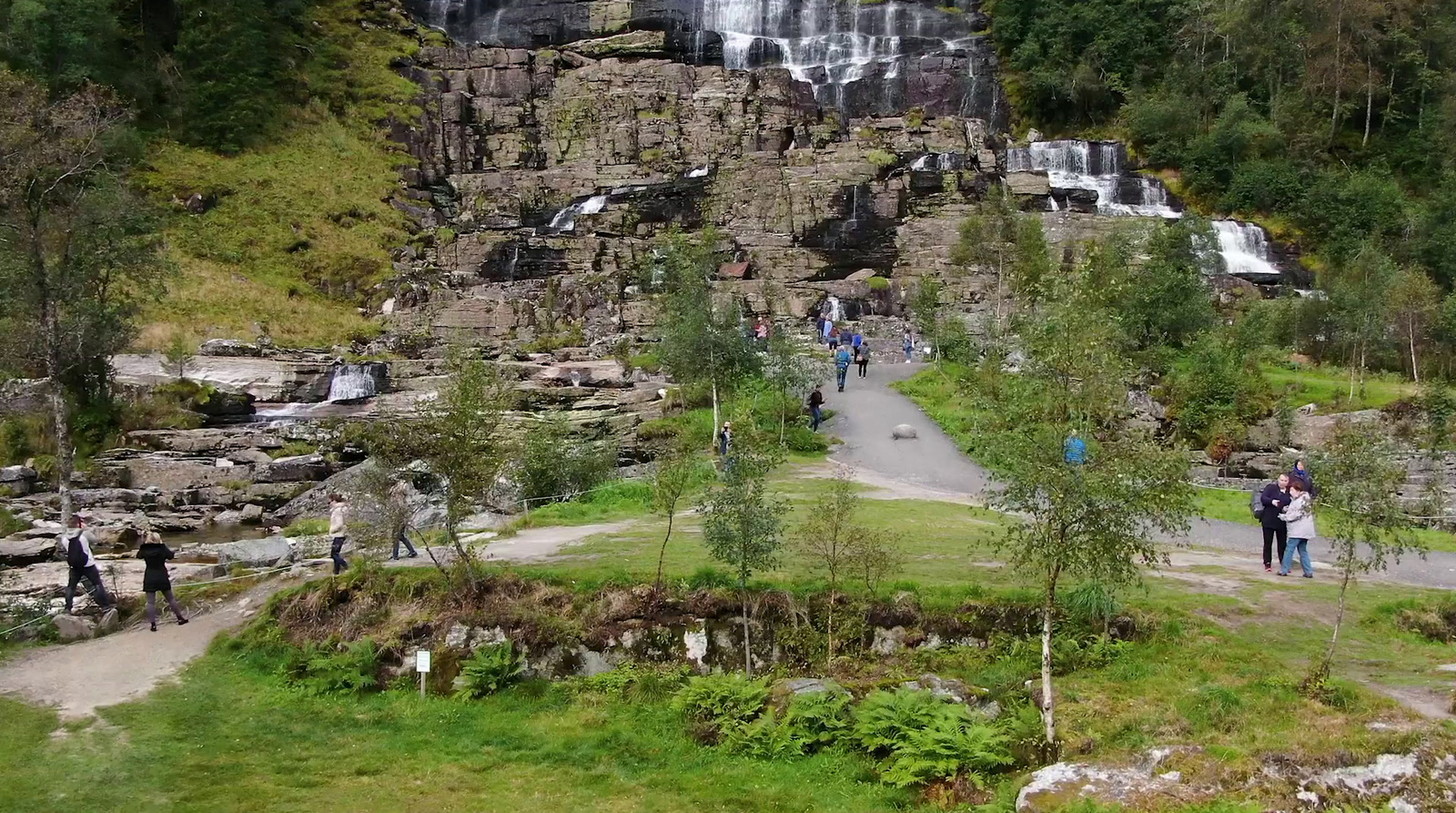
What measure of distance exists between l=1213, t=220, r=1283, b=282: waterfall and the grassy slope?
45.6 metres

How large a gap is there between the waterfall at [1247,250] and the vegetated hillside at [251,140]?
45.6 m

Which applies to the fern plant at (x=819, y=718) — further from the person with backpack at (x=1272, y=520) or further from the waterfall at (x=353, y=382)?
the waterfall at (x=353, y=382)

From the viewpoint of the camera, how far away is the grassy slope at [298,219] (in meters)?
42.1

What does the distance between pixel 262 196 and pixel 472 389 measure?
4430 centimetres

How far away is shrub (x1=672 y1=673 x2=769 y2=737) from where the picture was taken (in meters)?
11.8

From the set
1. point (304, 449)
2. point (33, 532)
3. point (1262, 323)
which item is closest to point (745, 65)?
point (1262, 323)

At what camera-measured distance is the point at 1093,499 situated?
32.7 ft

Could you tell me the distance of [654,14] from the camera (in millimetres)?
66688

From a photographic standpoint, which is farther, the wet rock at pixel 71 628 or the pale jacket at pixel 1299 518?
the wet rock at pixel 71 628

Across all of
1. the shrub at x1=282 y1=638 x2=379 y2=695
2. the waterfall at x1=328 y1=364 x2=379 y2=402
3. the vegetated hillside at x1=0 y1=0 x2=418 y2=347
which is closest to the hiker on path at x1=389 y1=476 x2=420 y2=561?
the shrub at x1=282 y1=638 x2=379 y2=695

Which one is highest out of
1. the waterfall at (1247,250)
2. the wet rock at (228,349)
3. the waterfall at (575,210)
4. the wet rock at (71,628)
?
the waterfall at (575,210)

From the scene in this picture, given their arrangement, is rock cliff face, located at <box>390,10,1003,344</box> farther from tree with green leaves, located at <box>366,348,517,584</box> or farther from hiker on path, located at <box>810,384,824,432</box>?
tree with green leaves, located at <box>366,348,517,584</box>

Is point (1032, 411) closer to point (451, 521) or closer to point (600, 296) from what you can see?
point (451, 521)

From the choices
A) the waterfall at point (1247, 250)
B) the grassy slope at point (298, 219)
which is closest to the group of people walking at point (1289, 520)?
the waterfall at point (1247, 250)
